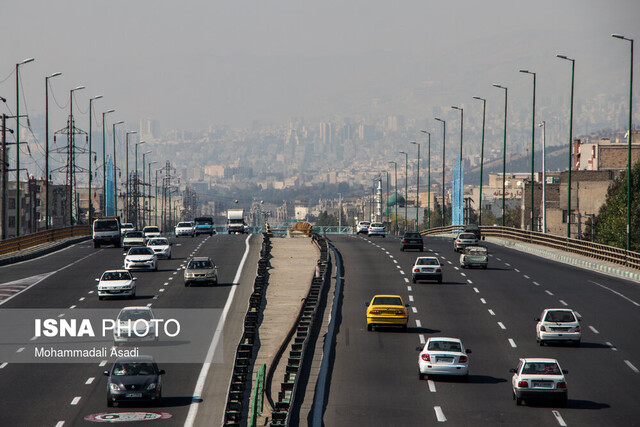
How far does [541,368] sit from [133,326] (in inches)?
646

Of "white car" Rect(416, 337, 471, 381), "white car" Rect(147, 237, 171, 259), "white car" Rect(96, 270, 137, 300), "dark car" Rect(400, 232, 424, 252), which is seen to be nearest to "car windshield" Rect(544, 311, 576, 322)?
"white car" Rect(416, 337, 471, 381)

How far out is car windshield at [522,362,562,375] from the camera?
2972 centimetres

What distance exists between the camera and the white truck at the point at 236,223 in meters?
123

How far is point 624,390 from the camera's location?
105 feet

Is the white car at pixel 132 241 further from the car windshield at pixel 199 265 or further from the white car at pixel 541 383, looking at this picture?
the white car at pixel 541 383

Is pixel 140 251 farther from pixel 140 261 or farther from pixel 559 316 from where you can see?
pixel 559 316

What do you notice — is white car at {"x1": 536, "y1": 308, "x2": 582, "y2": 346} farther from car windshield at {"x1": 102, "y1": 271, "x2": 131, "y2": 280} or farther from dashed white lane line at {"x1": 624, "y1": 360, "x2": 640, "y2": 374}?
car windshield at {"x1": 102, "y1": 271, "x2": 131, "y2": 280}

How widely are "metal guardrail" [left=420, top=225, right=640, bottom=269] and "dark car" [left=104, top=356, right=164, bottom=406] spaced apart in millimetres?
41488

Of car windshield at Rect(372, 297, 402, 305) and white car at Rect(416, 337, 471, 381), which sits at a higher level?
car windshield at Rect(372, 297, 402, 305)

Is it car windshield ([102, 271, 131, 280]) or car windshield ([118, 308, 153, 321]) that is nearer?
car windshield ([118, 308, 153, 321])

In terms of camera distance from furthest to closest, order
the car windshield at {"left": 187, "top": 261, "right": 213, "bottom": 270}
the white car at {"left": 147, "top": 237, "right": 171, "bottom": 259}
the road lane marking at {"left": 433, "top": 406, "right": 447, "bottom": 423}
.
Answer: the white car at {"left": 147, "top": 237, "right": 171, "bottom": 259}, the car windshield at {"left": 187, "top": 261, "right": 213, "bottom": 270}, the road lane marking at {"left": 433, "top": 406, "right": 447, "bottom": 423}

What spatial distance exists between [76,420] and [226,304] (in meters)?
24.6

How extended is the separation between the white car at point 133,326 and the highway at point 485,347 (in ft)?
24.4

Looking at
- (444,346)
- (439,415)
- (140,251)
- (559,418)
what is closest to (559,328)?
(444,346)
